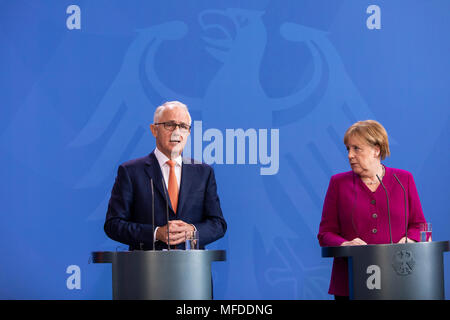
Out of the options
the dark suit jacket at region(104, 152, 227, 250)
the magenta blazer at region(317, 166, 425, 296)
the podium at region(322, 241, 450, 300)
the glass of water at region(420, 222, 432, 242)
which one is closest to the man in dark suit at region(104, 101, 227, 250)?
the dark suit jacket at region(104, 152, 227, 250)

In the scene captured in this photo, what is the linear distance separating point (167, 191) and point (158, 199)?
0.23 feet

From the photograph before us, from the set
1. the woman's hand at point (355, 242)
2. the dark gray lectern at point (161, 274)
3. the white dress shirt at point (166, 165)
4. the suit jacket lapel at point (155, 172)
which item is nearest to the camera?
the dark gray lectern at point (161, 274)

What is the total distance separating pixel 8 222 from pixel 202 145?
173cm

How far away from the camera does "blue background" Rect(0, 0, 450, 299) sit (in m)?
5.39

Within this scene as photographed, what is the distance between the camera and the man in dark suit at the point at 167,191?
361cm

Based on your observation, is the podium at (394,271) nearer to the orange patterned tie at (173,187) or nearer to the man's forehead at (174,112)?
the orange patterned tie at (173,187)

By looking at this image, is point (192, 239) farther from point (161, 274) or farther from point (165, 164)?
point (165, 164)

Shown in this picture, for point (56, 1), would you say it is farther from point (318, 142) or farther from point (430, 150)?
point (430, 150)

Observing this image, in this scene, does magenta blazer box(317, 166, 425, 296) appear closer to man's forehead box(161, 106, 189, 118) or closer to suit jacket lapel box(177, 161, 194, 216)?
suit jacket lapel box(177, 161, 194, 216)

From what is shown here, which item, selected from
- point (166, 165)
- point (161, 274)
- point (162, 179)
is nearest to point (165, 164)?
point (166, 165)

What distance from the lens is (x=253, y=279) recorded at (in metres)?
5.38

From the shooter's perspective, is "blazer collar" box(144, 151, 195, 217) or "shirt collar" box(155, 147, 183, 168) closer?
"blazer collar" box(144, 151, 195, 217)

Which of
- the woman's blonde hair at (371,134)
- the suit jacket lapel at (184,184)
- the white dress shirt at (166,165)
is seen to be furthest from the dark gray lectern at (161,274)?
the woman's blonde hair at (371,134)

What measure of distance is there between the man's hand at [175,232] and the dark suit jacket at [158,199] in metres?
0.18
